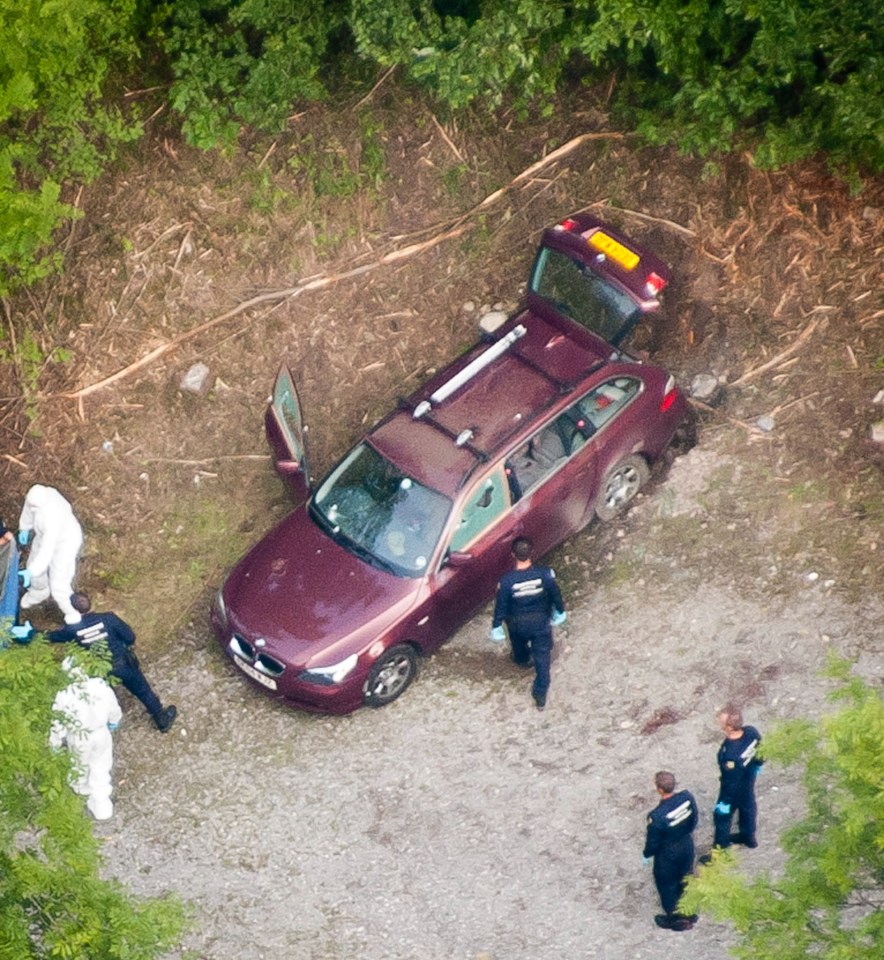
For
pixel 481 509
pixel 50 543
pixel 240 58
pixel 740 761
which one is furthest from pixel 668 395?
pixel 50 543

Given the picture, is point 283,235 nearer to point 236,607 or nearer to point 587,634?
point 236,607

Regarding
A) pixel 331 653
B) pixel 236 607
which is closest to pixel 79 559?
pixel 236 607

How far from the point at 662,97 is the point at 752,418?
10.5 feet

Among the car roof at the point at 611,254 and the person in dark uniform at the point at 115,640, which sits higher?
the car roof at the point at 611,254

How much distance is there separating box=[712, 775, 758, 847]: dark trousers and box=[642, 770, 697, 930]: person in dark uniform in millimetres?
285

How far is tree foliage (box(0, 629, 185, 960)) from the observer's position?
6.88 meters

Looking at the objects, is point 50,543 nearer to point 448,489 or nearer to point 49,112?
point 448,489

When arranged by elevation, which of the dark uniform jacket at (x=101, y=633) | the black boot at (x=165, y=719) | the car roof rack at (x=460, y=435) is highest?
the car roof rack at (x=460, y=435)

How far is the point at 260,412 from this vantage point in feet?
43.0

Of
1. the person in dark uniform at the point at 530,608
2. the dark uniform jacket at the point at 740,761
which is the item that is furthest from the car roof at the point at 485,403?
the dark uniform jacket at the point at 740,761

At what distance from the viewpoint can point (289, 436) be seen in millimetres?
11570

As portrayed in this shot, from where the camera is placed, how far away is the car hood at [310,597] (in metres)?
10.7

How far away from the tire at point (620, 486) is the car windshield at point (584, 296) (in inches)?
44.5

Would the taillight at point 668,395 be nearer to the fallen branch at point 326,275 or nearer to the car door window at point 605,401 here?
the car door window at point 605,401
